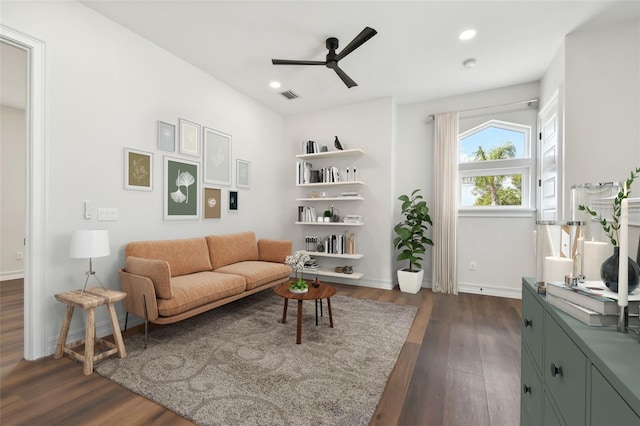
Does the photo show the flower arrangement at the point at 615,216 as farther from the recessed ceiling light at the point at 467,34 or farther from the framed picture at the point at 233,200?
the framed picture at the point at 233,200

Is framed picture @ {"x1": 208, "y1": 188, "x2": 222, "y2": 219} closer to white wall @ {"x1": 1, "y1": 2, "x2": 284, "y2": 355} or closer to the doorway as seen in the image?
white wall @ {"x1": 1, "y1": 2, "x2": 284, "y2": 355}

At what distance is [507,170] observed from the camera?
4.00 metres

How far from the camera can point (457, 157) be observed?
4090 millimetres

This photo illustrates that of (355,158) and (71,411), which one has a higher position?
(355,158)

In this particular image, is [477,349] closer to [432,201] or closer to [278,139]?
[432,201]

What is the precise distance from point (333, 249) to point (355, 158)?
4.92 ft

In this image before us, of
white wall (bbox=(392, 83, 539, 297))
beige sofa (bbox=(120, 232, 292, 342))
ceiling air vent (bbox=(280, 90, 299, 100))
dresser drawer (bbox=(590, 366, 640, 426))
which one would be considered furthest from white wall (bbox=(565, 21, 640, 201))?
beige sofa (bbox=(120, 232, 292, 342))

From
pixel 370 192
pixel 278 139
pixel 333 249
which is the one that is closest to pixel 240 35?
pixel 278 139

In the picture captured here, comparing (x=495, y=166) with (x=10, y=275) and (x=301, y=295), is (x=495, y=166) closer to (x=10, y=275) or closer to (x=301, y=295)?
(x=301, y=295)

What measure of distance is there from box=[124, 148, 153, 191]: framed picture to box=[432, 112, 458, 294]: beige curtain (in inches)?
147

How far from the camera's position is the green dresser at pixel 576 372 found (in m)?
0.59

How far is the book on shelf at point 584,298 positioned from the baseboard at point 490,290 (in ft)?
11.4

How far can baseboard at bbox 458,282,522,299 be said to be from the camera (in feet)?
12.8

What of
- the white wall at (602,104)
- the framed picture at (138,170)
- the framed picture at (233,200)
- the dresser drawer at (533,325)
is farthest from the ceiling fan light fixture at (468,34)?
the framed picture at (138,170)
